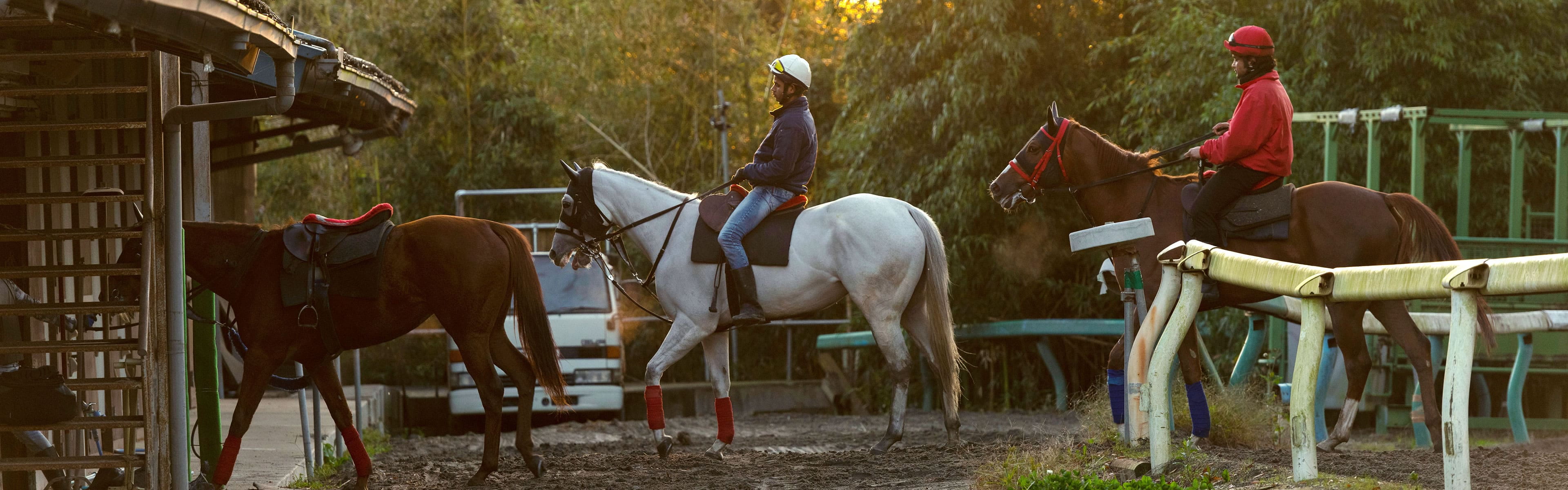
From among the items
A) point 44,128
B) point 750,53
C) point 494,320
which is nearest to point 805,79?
point 494,320

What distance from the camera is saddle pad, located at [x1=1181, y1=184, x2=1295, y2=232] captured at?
7312 millimetres

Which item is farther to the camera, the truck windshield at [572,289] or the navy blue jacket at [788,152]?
the truck windshield at [572,289]

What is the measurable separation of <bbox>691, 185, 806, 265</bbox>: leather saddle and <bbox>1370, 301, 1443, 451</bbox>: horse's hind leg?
3381 mm

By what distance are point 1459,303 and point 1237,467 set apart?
70.2 inches

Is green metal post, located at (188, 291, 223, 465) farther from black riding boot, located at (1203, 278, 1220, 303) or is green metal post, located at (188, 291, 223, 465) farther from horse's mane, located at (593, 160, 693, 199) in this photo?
black riding boot, located at (1203, 278, 1220, 303)

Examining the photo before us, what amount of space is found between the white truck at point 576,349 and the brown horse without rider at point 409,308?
5.49 metres

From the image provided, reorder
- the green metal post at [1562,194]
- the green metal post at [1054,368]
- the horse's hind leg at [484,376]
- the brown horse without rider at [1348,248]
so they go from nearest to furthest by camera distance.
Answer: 1. the brown horse without rider at [1348,248]
2. the horse's hind leg at [484,376]
3. the green metal post at [1562,194]
4. the green metal post at [1054,368]

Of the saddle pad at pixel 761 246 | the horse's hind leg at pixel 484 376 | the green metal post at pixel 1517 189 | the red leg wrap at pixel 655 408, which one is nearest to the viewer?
the horse's hind leg at pixel 484 376

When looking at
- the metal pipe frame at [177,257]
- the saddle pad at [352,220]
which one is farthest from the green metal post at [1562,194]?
the metal pipe frame at [177,257]

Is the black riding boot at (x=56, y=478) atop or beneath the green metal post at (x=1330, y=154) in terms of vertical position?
beneath

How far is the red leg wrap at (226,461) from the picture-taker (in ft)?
21.6

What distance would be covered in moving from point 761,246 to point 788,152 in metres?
0.63

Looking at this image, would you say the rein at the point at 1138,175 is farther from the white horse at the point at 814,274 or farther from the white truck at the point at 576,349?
the white truck at the point at 576,349

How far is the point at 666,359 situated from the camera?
853 cm
